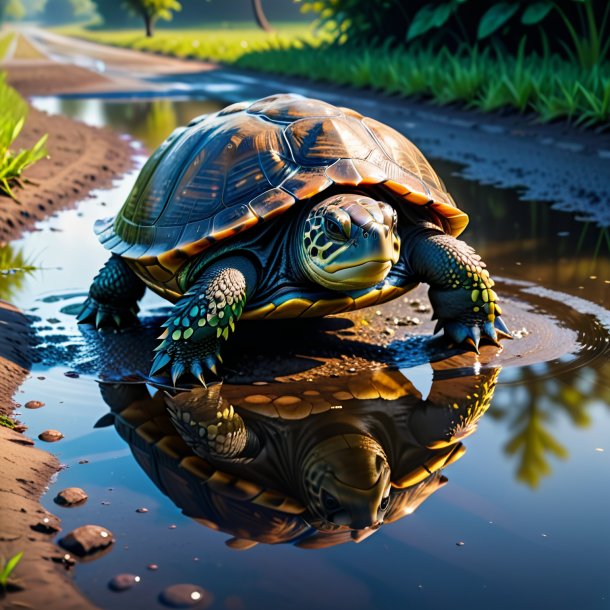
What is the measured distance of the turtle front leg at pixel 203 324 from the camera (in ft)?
12.4

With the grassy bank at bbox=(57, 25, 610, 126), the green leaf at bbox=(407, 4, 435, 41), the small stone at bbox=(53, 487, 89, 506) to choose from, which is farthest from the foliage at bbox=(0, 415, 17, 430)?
the green leaf at bbox=(407, 4, 435, 41)

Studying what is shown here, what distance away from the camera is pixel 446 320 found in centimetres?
429

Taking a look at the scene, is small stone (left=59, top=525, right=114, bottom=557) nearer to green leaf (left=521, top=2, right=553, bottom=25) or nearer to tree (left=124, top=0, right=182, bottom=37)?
green leaf (left=521, top=2, right=553, bottom=25)

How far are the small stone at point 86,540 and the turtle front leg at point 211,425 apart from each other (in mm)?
675

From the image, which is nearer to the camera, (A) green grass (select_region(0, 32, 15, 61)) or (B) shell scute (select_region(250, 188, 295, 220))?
(B) shell scute (select_region(250, 188, 295, 220))

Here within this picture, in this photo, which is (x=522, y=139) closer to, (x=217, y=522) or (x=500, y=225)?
(x=500, y=225)

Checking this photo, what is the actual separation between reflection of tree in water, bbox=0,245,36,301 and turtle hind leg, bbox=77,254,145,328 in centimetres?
70

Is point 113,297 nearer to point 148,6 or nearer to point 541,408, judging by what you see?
point 541,408

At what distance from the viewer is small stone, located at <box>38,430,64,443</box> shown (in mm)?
3312

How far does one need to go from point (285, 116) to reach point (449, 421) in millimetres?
1815

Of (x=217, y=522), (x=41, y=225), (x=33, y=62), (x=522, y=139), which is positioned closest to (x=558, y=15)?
(x=522, y=139)

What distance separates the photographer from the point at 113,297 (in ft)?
15.4

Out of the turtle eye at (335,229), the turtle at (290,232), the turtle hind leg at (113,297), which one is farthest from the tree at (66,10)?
the turtle eye at (335,229)

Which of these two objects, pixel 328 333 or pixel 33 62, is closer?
pixel 328 333
